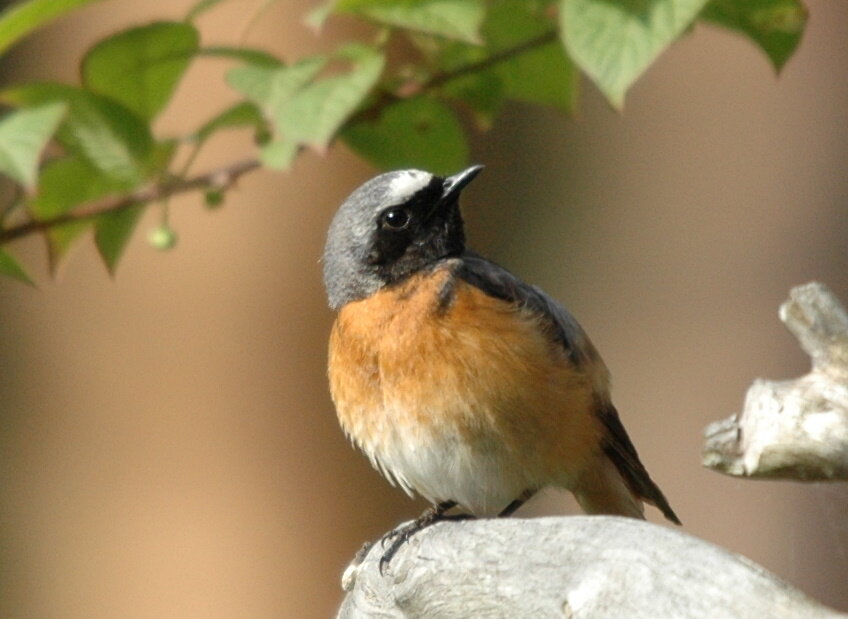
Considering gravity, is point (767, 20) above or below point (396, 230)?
above

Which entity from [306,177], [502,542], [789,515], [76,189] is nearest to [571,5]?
[502,542]

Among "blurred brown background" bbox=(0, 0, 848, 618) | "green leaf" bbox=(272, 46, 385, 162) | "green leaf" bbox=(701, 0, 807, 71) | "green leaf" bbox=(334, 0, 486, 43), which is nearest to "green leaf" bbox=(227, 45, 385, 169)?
"green leaf" bbox=(272, 46, 385, 162)

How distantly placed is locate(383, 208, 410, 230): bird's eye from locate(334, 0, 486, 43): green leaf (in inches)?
41.1

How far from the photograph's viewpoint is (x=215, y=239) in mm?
6203

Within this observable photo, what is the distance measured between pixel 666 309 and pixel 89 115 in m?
4.91

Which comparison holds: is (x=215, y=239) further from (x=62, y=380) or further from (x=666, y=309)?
(x=666, y=309)

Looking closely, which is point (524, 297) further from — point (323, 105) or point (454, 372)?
point (323, 105)

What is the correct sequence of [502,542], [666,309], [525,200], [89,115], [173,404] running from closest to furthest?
[502,542] → [89,115] → [173,404] → [666,309] → [525,200]

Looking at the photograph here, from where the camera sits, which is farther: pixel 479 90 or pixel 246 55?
pixel 479 90

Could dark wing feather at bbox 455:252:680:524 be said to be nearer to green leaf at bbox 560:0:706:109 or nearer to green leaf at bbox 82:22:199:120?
green leaf at bbox 82:22:199:120

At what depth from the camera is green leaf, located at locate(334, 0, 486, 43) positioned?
261cm

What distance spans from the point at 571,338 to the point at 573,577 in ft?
5.25

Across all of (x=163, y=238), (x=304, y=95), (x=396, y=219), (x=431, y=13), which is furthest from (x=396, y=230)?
(x=431, y=13)

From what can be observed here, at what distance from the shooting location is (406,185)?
12.1ft
